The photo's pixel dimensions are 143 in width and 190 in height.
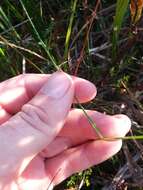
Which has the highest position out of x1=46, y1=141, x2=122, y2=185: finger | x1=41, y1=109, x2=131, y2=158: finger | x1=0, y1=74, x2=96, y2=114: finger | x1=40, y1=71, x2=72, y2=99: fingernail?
x1=40, y1=71, x2=72, y2=99: fingernail

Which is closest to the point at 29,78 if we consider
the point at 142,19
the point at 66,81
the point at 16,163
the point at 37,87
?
the point at 37,87

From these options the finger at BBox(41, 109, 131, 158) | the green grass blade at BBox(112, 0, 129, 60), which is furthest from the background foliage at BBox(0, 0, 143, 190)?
the finger at BBox(41, 109, 131, 158)

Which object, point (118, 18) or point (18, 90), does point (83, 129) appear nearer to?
point (18, 90)

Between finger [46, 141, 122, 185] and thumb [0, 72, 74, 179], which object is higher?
thumb [0, 72, 74, 179]

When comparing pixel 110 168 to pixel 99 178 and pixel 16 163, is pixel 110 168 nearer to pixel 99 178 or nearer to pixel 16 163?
pixel 99 178

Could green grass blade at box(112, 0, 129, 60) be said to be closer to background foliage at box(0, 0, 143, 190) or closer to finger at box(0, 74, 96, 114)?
background foliage at box(0, 0, 143, 190)

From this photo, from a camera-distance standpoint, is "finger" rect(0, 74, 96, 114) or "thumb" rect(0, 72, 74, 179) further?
"finger" rect(0, 74, 96, 114)

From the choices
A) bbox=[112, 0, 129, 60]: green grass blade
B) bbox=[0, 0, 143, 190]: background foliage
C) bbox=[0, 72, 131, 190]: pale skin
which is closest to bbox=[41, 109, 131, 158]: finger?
bbox=[0, 72, 131, 190]: pale skin
